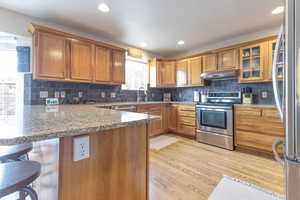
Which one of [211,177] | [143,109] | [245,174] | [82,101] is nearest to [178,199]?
[211,177]

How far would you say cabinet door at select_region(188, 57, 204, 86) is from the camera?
369cm

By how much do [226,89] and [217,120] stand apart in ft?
3.00

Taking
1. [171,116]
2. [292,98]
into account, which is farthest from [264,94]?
[292,98]

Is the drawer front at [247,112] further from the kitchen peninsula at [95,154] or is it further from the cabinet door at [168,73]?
the kitchen peninsula at [95,154]

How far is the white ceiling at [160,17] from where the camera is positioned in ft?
6.79

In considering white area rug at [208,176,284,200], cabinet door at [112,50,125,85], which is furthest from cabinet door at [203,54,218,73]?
white area rug at [208,176,284,200]

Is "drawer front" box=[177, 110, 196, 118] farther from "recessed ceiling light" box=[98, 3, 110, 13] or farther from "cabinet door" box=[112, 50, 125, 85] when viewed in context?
"recessed ceiling light" box=[98, 3, 110, 13]

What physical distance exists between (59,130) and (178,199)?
4.69 ft

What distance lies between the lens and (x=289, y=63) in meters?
0.74

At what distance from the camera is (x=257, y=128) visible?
2.55m

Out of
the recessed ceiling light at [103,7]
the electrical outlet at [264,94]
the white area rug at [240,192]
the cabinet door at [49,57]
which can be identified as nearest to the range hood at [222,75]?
the electrical outlet at [264,94]

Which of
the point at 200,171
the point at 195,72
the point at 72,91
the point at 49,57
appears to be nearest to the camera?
the point at 200,171

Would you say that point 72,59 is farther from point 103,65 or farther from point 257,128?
point 257,128

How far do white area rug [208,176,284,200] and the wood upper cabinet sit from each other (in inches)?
107
